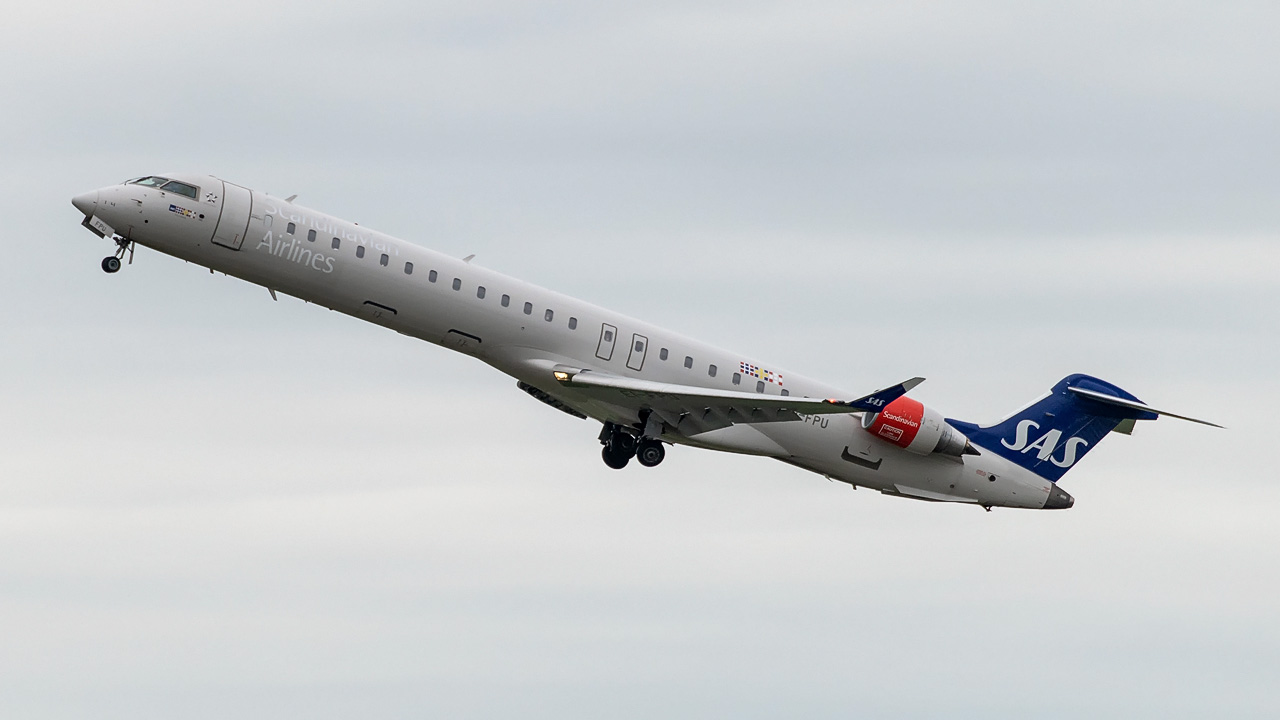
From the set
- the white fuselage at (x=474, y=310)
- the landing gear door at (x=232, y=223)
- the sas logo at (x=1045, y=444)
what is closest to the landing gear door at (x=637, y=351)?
the white fuselage at (x=474, y=310)

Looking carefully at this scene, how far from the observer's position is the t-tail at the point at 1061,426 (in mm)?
43281

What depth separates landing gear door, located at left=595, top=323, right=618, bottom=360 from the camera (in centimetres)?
3788

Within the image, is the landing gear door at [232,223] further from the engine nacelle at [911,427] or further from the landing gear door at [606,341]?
the engine nacelle at [911,427]

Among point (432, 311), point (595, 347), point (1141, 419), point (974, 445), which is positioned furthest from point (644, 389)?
point (1141, 419)

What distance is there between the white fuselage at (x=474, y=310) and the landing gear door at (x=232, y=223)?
2 centimetres

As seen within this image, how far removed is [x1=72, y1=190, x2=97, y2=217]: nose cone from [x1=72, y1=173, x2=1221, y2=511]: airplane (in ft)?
0.10

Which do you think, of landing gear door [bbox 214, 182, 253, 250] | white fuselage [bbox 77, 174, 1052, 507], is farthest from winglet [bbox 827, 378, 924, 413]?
landing gear door [bbox 214, 182, 253, 250]

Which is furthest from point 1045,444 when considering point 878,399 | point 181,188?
point 181,188

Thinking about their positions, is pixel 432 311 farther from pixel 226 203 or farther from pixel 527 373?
pixel 226 203

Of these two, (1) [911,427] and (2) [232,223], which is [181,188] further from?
(1) [911,427]

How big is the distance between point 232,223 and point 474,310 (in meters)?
5.52

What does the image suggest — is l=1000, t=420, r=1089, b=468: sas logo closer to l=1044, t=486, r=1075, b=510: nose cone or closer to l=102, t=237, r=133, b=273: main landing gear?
l=1044, t=486, r=1075, b=510: nose cone

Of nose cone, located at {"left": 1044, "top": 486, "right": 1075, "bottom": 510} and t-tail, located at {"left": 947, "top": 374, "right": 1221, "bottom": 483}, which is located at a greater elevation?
t-tail, located at {"left": 947, "top": 374, "right": 1221, "bottom": 483}

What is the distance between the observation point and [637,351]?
38.4 meters
